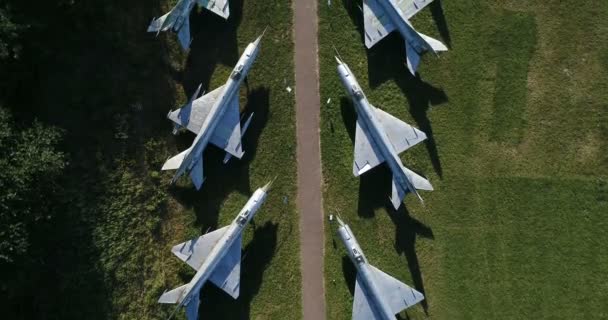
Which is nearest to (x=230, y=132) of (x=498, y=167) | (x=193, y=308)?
(x=193, y=308)

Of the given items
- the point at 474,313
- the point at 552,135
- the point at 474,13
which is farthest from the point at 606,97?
the point at 474,313

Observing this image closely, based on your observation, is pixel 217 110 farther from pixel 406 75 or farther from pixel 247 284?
pixel 406 75

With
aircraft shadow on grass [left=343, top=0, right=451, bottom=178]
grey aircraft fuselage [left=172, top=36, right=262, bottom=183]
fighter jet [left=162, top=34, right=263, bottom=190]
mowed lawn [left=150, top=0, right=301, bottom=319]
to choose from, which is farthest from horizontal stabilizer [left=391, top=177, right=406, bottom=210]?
grey aircraft fuselage [left=172, top=36, right=262, bottom=183]

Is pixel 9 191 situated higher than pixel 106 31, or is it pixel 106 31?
pixel 106 31

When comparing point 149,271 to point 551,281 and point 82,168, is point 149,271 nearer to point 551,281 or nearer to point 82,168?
point 82,168

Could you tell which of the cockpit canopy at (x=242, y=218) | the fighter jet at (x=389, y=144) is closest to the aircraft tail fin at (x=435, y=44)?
the fighter jet at (x=389, y=144)
